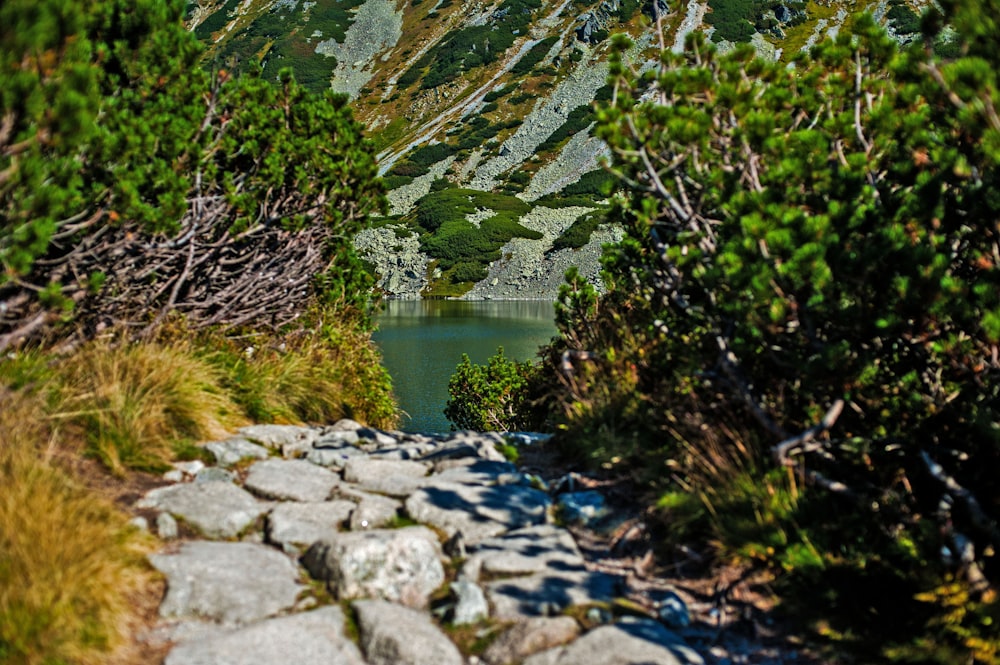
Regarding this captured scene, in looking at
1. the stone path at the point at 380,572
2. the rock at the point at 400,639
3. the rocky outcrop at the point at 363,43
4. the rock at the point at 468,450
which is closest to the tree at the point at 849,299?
the stone path at the point at 380,572

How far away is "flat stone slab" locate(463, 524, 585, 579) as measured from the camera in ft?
13.7

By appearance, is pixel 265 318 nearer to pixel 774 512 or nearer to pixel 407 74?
pixel 774 512

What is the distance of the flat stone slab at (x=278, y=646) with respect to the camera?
3.12 metres

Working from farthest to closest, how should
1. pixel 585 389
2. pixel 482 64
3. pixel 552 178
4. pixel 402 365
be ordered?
pixel 482 64 → pixel 552 178 → pixel 402 365 → pixel 585 389

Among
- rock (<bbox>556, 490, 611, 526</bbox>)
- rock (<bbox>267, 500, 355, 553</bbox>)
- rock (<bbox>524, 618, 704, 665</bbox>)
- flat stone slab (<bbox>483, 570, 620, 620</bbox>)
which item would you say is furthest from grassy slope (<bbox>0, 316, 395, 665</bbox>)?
rock (<bbox>556, 490, 611, 526</bbox>)

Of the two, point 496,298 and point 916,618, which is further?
point 496,298

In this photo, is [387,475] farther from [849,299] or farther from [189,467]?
[849,299]

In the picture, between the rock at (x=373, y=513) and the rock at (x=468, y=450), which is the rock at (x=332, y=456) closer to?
the rock at (x=468, y=450)

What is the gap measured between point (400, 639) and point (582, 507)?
2063 millimetres

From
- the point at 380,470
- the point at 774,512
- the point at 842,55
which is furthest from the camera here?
the point at 380,470

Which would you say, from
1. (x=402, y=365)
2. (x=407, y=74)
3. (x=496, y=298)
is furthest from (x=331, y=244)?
(x=407, y=74)

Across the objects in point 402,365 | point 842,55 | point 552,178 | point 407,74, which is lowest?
point 402,365

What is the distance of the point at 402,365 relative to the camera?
34188mm

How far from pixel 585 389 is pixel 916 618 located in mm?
3674
